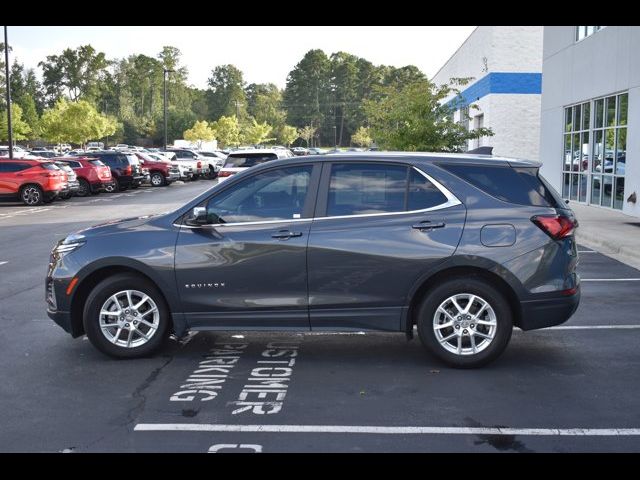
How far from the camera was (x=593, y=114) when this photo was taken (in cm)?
2309

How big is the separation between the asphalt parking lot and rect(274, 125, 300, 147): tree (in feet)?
364

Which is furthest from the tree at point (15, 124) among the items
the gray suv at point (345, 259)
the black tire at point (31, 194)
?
the gray suv at point (345, 259)

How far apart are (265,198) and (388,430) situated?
256cm

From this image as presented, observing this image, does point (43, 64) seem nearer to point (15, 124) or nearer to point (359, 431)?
point (15, 124)

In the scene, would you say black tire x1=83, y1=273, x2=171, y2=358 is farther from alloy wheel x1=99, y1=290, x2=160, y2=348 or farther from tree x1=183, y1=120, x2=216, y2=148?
tree x1=183, y1=120, x2=216, y2=148

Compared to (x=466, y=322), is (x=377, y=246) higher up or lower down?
higher up

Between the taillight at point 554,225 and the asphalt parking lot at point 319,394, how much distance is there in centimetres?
115

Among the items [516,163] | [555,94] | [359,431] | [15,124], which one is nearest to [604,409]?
[359,431]

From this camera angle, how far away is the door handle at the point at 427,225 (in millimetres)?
6637

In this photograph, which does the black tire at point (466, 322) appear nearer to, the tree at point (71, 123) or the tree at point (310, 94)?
the tree at point (71, 123)

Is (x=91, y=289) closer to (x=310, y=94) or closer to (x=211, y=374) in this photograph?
(x=211, y=374)

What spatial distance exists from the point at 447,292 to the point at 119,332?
9.43ft

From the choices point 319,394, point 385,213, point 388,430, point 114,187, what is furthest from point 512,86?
point 388,430

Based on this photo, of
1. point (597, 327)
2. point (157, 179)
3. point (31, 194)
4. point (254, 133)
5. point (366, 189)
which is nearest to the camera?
point (366, 189)
